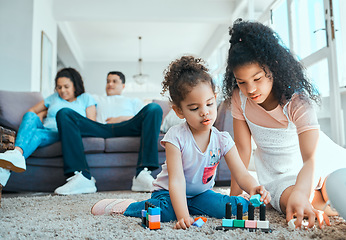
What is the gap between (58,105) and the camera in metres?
2.58

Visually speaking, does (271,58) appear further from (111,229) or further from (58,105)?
(58,105)

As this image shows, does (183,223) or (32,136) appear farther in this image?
(32,136)

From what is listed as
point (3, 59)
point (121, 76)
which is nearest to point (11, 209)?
point (121, 76)

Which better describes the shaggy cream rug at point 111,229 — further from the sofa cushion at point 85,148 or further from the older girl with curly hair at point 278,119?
the sofa cushion at point 85,148

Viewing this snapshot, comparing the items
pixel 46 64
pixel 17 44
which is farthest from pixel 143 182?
pixel 46 64

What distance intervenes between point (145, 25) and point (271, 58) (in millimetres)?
6190

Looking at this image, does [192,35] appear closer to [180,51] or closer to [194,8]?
[180,51]

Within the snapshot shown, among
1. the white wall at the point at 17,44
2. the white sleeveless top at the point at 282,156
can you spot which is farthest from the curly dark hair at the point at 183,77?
the white wall at the point at 17,44

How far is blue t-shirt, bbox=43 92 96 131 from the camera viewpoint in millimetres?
2531

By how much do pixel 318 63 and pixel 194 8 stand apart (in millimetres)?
2958

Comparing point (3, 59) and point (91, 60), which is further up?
point (91, 60)

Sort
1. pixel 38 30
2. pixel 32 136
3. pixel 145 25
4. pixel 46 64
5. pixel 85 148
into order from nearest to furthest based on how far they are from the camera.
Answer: pixel 32 136 < pixel 85 148 < pixel 38 30 < pixel 46 64 < pixel 145 25

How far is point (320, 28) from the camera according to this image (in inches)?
128

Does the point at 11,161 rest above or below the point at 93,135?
below
